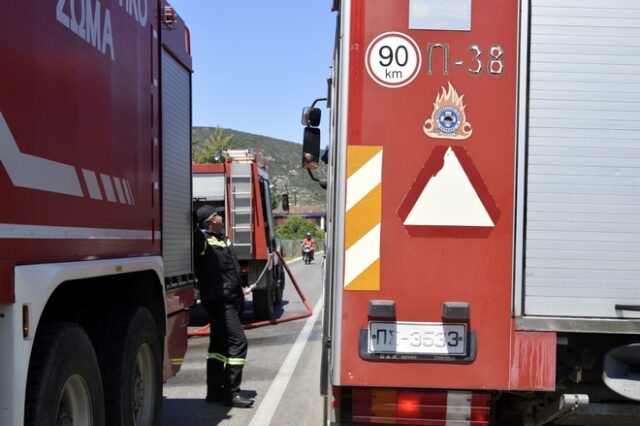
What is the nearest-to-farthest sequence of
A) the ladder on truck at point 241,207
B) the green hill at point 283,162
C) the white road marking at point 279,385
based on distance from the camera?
the white road marking at point 279,385 < the ladder on truck at point 241,207 < the green hill at point 283,162

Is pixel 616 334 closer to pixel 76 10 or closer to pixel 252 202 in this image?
pixel 76 10

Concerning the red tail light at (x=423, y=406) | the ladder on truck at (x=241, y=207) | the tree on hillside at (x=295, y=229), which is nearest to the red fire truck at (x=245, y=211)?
the ladder on truck at (x=241, y=207)

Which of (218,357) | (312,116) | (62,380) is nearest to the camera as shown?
(62,380)

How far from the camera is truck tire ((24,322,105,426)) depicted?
311 centimetres

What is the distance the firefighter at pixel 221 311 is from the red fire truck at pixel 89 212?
691 millimetres

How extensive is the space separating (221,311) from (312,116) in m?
2.65

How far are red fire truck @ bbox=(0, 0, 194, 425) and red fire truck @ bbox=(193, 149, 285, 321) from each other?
628 cm

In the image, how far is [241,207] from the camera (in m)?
13.0

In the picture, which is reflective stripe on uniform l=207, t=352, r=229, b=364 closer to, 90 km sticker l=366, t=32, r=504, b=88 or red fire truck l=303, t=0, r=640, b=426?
red fire truck l=303, t=0, r=640, b=426

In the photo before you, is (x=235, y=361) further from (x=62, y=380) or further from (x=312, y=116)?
(x=62, y=380)

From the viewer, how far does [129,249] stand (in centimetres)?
471

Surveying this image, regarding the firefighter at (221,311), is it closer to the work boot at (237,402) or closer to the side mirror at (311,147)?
the work boot at (237,402)

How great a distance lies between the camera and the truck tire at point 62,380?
10.2 ft

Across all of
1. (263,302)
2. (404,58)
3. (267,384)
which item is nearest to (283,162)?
(263,302)
